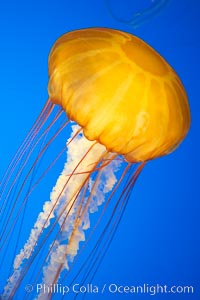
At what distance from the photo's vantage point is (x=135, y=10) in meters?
4.34

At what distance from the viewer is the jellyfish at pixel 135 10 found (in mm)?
4160

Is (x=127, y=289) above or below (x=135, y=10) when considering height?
below

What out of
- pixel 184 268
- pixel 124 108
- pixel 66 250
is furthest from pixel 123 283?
pixel 124 108

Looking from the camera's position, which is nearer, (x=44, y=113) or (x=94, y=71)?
(x=94, y=71)

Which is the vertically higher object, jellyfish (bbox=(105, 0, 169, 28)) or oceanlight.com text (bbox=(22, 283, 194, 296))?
jellyfish (bbox=(105, 0, 169, 28))

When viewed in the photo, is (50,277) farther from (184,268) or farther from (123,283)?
(184,268)

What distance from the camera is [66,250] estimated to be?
10.2 ft

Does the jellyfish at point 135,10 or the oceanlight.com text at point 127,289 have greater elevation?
the jellyfish at point 135,10

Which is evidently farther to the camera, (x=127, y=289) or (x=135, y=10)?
(x=127, y=289)

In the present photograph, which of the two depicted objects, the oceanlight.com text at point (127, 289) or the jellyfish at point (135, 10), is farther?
the oceanlight.com text at point (127, 289)

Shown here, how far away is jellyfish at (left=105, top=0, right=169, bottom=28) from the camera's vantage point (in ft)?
13.6

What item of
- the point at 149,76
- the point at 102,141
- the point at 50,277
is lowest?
the point at 50,277

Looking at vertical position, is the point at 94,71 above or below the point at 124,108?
above

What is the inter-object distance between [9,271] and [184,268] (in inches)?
104
